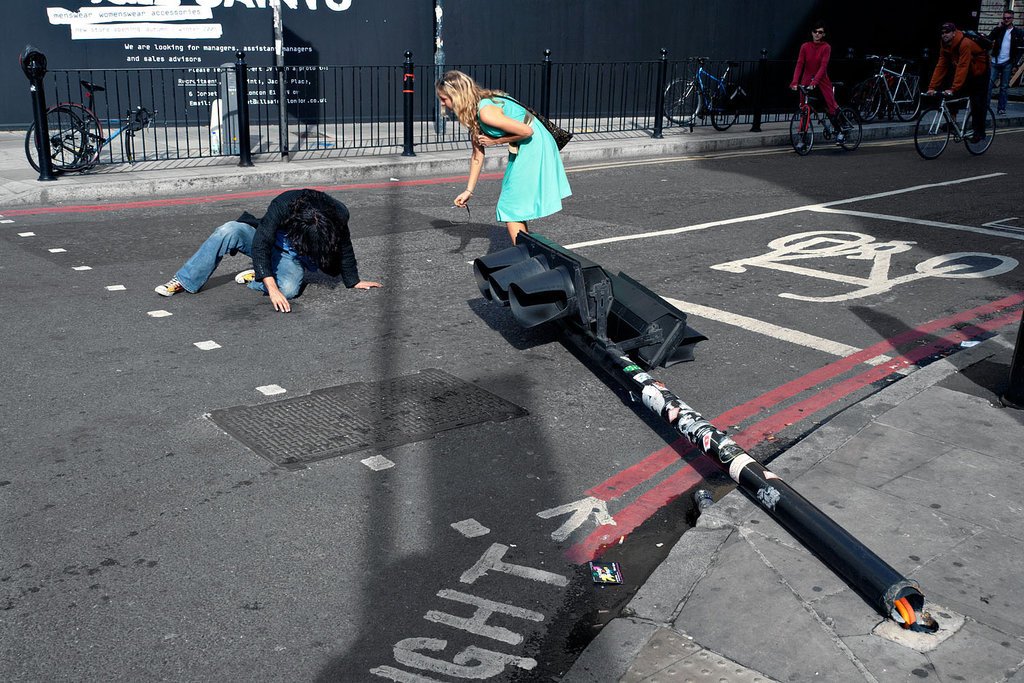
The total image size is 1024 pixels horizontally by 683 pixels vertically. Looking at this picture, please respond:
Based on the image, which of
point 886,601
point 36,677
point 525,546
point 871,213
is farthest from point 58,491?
point 871,213

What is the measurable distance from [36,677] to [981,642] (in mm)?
3125

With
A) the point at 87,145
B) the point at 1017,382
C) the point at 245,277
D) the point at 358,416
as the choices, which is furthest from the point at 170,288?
the point at 87,145

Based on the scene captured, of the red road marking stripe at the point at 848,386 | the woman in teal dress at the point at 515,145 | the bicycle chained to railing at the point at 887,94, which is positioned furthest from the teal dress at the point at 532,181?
the bicycle chained to railing at the point at 887,94

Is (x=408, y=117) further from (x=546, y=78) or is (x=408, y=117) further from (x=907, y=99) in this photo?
(x=907, y=99)

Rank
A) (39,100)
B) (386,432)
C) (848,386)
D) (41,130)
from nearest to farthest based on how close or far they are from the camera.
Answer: (386,432) < (848,386) < (39,100) < (41,130)

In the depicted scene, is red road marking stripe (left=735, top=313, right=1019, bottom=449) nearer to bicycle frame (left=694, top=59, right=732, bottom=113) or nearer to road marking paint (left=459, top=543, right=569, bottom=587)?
road marking paint (left=459, top=543, right=569, bottom=587)

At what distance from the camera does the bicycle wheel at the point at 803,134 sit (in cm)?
1611

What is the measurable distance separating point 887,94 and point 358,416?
695 inches

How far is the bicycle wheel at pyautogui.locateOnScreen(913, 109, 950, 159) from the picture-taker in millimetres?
15250

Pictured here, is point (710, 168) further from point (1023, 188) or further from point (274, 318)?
point (274, 318)

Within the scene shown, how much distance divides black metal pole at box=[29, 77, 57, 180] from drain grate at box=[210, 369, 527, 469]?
7.77m

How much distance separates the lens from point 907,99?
20.8 m

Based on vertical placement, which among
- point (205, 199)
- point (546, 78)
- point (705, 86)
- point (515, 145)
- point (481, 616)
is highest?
point (546, 78)

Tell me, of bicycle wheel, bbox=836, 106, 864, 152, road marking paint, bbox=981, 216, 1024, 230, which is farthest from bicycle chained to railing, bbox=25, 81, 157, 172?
bicycle wheel, bbox=836, 106, 864, 152
